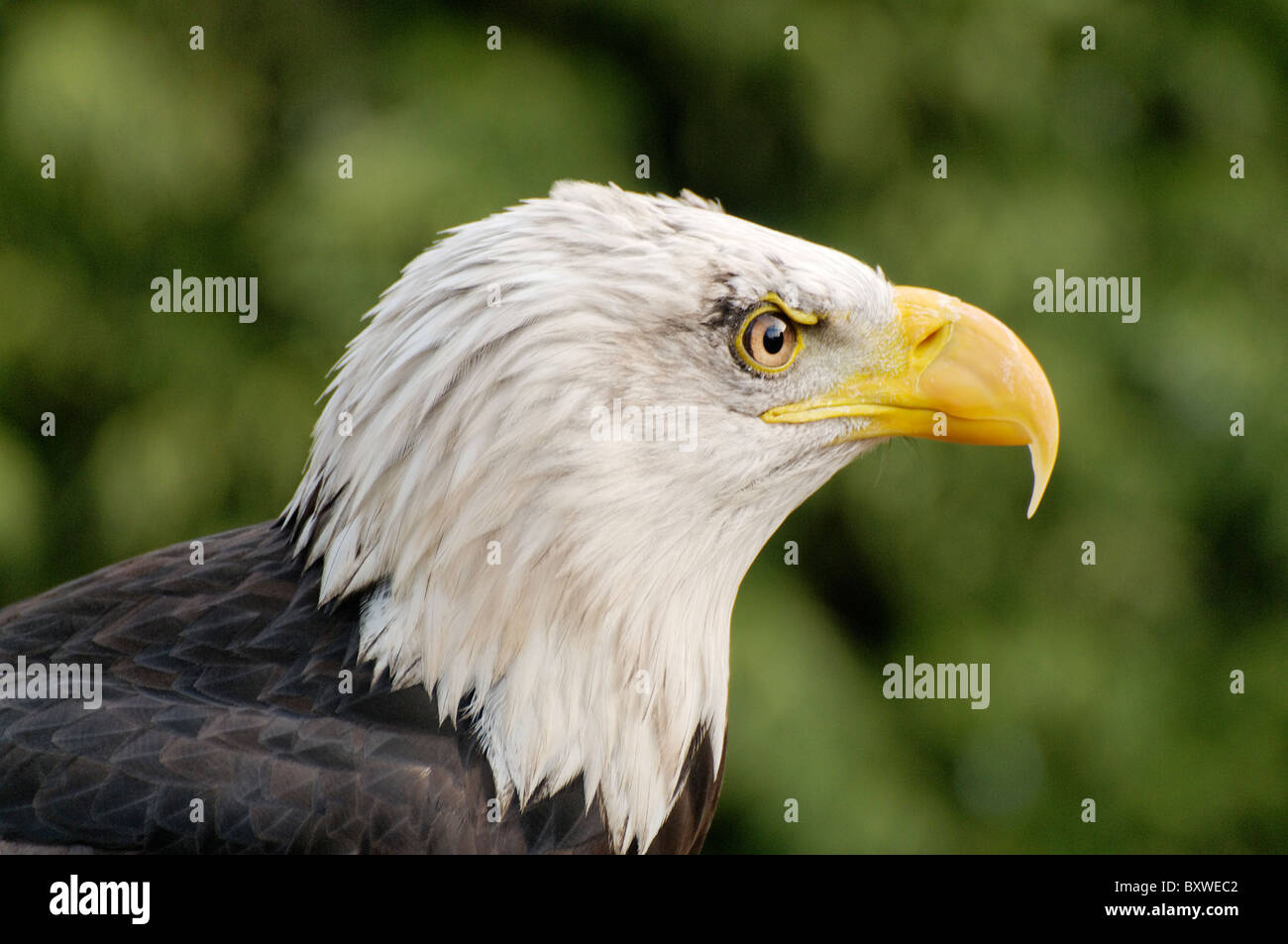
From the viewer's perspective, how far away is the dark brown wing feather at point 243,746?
57.7 inches

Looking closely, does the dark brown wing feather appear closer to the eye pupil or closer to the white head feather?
the white head feather

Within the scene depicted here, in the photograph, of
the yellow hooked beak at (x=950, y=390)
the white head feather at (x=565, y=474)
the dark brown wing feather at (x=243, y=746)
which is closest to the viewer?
the dark brown wing feather at (x=243, y=746)

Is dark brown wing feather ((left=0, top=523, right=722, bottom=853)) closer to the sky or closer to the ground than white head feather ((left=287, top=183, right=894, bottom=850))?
closer to the ground

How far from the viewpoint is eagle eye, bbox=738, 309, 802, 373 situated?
165cm

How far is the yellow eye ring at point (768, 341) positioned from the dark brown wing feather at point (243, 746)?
547 mm

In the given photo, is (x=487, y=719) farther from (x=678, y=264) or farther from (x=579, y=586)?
(x=678, y=264)

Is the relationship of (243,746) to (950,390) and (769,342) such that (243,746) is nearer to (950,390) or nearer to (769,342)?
(769,342)

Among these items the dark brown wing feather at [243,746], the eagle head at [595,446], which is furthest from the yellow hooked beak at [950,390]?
the dark brown wing feather at [243,746]

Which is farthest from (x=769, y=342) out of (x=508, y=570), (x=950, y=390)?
(x=508, y=570)

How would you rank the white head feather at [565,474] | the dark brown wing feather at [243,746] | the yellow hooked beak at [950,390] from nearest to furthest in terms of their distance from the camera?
the dark brown wing feather at [243,746] < the white head feather at [565,474] < the yellow hooked beak at [950,390]

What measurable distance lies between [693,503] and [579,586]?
0.62 ft

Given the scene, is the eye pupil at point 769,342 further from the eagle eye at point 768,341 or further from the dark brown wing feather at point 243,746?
the dark brown wing feather at point 243,746

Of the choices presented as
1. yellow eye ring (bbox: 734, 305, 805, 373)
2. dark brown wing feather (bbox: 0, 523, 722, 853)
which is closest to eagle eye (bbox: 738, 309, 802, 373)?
yellow eye ring (bbox: 734, 305, 805, 373)

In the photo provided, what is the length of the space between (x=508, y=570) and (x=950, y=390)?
0.67m
